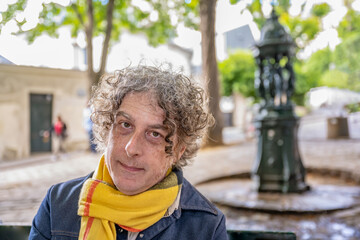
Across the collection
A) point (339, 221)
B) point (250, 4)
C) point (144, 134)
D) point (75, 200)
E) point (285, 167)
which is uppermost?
point (250, 4)

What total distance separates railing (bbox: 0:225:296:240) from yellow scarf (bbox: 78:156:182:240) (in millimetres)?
352

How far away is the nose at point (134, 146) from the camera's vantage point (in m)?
1.21

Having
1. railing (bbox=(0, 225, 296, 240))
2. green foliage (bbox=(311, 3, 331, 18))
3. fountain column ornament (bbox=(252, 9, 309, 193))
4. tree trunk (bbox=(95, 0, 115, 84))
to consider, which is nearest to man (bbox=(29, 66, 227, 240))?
railing (bbox=(0, 225, 296, 240))

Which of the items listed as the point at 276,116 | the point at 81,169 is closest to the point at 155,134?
the point at 81,169

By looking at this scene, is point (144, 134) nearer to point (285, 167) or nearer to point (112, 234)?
point (112, 234)

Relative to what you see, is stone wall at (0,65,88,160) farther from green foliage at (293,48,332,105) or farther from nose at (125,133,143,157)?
green foliage at (293,48,332,105)

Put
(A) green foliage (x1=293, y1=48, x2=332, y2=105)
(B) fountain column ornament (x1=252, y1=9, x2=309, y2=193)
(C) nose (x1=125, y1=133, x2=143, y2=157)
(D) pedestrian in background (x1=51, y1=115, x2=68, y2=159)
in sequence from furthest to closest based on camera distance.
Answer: (A) green foliage (x1=293, y1=48, x2=332, y2=105)
(B) fountain column ornament (x1=252, y1=9, x2=309, y2=193)
(D) pedestrian in background (x1=51, y1=115, x2=68, y2=159)
(C) nose (x1=125, y1=133, x2=143, y2=157)

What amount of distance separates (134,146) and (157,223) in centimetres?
32

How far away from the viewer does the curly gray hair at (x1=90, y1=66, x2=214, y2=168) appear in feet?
4.25

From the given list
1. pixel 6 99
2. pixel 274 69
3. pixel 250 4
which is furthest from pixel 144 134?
pixel 274 69

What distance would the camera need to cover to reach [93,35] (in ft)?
8.30

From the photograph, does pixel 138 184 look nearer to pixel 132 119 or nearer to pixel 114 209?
pixel 114 209

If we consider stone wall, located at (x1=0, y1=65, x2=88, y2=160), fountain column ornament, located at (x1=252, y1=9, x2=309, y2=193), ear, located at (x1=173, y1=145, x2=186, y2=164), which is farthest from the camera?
fountain column ornament, located at (x1=252, y1=9, x2=309, y2=193)

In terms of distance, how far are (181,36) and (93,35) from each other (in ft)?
2.23
